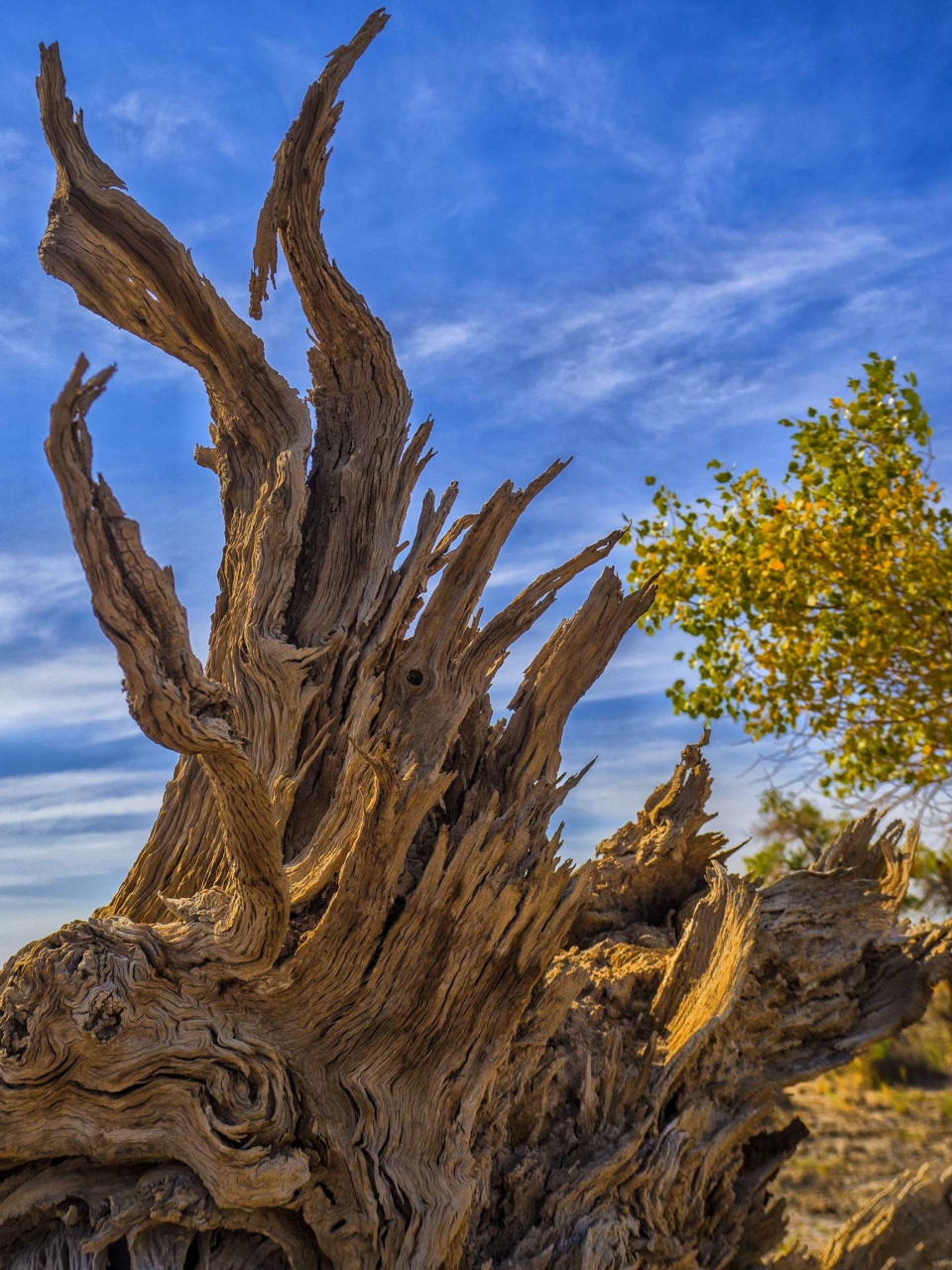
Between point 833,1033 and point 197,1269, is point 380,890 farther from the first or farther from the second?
point 833,1033

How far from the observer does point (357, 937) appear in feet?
16.0

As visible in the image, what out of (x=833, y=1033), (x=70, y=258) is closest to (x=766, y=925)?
(x=833, y=1033)

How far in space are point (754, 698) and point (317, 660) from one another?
8.02 metres

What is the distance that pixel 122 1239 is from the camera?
4648 mm

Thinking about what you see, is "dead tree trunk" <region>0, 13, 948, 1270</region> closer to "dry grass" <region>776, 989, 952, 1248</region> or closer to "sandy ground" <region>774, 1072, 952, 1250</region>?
"dry grass" <region>776, 989, 952, 1248</region>

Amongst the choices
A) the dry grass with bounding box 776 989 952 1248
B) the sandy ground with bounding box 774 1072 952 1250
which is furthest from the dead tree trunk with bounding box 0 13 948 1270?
the sandy ground with bounding box 774 1072 952 1250

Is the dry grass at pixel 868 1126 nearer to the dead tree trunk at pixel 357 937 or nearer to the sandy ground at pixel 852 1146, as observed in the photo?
the sandy ground at pixel 852 1146

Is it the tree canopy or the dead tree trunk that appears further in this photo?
the tree canopy

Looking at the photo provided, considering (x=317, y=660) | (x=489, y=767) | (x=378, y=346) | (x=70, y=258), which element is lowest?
(x=489, y=767)

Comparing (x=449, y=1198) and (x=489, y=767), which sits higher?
(x=489, y=767)

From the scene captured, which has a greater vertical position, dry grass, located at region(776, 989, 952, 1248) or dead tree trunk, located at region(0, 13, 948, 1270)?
dead tree trunk, located at region(0, 13, 948, 1270)

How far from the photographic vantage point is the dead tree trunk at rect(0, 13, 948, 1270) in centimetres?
445

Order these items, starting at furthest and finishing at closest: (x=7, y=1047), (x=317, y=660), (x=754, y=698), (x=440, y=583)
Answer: (x=754, y=698) < (x=440, y=583) < (x=317, y=660) < (x=7, y=1047)

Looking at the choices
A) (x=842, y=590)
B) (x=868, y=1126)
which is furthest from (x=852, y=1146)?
(x=842, y=590)
